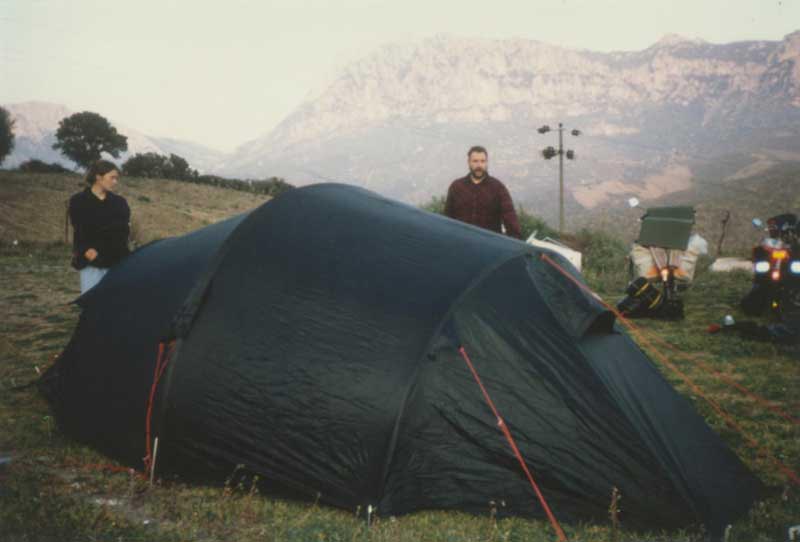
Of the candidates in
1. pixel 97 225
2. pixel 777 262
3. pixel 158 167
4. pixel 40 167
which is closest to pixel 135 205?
pixel 40 167

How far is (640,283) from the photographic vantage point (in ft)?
35.4

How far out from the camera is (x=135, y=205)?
37625mm

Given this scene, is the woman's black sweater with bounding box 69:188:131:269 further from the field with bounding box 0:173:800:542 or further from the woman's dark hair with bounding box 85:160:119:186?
the field with bounding box 0:173:800:542

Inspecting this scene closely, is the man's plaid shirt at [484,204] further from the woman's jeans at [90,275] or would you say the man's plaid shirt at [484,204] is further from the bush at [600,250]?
the bush at [600,250]

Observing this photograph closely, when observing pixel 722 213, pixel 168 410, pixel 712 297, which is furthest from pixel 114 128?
pixel 168 410

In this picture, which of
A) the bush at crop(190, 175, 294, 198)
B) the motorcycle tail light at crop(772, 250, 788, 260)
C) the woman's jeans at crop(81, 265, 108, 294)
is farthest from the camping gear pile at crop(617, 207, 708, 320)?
the bush at crop(190, 175, 294, 198)

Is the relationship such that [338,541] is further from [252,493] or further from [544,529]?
[544,529]

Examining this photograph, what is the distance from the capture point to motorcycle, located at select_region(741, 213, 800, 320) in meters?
10.0

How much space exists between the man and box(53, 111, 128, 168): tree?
61417mm

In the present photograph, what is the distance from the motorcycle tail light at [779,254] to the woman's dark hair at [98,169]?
923 centimetres

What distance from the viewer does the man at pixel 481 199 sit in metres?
8.12

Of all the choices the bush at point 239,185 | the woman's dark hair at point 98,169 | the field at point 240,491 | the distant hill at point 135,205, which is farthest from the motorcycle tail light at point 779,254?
the bush at point 239,185

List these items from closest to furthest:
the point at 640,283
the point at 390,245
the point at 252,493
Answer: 1. the point at 252,493
2. the point at 390,245
3. the point at 640,283

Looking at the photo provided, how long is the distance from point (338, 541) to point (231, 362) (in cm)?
140
